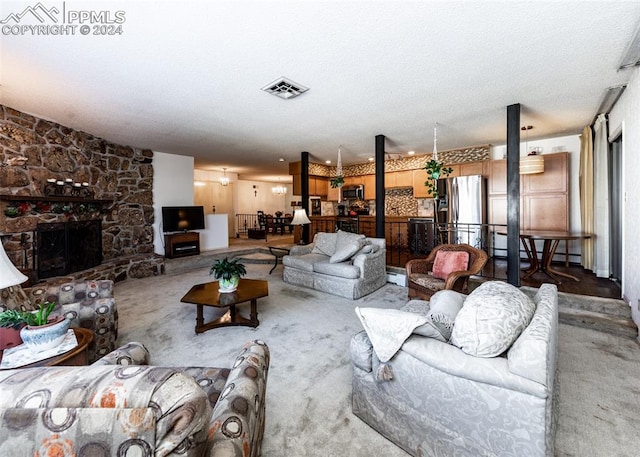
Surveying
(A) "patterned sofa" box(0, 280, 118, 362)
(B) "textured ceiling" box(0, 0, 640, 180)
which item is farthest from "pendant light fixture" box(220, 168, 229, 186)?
(A) "patterned sofa" box(0, 280, 118, 362)

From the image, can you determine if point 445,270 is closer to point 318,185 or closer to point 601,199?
point 601,199

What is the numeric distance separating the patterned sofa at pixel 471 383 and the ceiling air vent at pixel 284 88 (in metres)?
2.49

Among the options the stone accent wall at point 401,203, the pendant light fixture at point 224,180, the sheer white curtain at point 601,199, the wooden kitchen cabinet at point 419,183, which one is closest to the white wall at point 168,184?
the pendant light fixture at point 224,180

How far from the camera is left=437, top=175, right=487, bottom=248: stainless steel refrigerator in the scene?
569 centimetres

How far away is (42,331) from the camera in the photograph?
157 centimetres

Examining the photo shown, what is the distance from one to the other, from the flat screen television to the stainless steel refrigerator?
18.1 feet

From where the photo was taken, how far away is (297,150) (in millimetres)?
6289

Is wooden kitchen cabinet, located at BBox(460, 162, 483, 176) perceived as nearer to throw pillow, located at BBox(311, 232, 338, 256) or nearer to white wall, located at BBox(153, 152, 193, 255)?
throw pillow, located at BBox(311, 232, 338, 256)

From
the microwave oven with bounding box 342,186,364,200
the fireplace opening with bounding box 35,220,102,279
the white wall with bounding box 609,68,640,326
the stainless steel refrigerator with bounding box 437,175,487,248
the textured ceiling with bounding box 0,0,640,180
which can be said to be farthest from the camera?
the microwave oven with bounding box 342,186,364,200

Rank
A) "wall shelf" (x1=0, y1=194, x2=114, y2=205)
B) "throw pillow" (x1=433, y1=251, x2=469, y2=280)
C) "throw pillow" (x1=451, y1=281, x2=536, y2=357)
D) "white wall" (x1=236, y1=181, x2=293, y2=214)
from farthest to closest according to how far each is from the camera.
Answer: "white wall" (x1=236, y1=181, x2=293, y2=214)
"wall shelf" (x1=0, y1=194, x2=114, y2=205)
"throw pillow" (x1=433, y1=251, x2=469, y2=280)
"throw pillow" (x1=451, y1=281, x2=536, y2=357)

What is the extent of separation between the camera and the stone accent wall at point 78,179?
3.73 meters

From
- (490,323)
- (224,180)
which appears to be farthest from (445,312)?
(224,180)

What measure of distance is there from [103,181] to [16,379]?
596cm

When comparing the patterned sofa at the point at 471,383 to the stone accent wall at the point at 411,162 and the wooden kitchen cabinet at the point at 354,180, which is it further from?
the wooden kitchen cabinet at the point at 354,180
